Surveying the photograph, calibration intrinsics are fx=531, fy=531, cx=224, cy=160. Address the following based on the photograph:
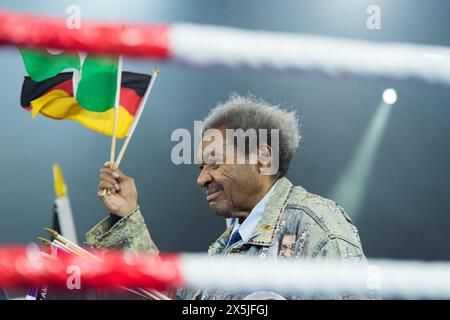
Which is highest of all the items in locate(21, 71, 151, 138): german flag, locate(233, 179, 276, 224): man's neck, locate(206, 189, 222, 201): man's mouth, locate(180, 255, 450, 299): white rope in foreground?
locate(21, 71, 151, 138): german flag

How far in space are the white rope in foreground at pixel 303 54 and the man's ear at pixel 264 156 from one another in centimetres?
91

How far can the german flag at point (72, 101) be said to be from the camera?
5.22 feet

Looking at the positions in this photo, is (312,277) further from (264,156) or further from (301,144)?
(301,144)

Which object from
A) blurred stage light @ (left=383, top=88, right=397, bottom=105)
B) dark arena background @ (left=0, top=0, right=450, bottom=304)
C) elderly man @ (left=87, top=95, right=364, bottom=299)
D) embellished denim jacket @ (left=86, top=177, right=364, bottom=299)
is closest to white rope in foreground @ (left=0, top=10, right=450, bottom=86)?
embellished denim jacket @ (left=86, top=177, right=364, bottom=299)

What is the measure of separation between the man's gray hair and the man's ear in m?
0.02

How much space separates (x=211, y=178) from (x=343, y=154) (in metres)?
2.33

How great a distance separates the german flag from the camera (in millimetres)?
1591

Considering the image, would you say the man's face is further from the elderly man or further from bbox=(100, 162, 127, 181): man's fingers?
bbox=(100, 162, 127, 181): man's fingers

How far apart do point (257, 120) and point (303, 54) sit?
3.07 feet

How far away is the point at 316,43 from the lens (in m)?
0.48

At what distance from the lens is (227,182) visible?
1436 mm

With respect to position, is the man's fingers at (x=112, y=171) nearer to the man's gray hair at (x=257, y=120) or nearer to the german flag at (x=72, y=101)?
the german flag at (x=72, y=101)

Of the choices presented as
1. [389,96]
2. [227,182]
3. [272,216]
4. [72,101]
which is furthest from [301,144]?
[272,216]
